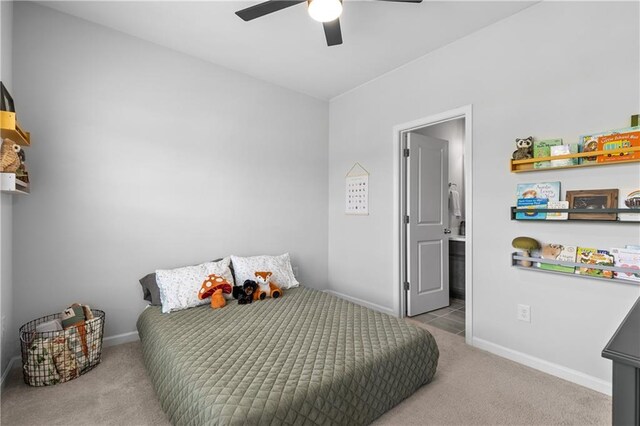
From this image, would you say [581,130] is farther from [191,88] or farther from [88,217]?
[88,217]

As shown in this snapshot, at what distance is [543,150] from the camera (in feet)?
7.29

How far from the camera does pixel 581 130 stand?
2.09 metres

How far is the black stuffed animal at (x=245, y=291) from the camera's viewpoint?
2652 millimetres

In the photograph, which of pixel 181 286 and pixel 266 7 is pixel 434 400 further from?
pixel 266 7

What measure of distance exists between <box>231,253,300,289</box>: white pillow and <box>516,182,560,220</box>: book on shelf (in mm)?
2116

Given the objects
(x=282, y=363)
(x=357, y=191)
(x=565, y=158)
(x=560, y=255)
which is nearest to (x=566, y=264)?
(x=560, y=255)

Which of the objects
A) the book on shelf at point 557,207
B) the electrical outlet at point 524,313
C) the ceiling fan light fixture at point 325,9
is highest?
the ceiling fan light fixture at point 325,9

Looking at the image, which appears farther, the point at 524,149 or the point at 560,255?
the point at 524,149

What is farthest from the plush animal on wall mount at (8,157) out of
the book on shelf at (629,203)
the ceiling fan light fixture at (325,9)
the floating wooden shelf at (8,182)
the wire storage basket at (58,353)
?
the book on shelf at (629,203)

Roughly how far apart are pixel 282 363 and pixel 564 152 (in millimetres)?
2276

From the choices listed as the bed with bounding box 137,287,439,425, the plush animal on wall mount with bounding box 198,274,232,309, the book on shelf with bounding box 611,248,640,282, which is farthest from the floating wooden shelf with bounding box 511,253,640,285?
the plush animal on wall mount with bounding box 198,274,232,309

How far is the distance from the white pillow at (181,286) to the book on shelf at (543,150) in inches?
105

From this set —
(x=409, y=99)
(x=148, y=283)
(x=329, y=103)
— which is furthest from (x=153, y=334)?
(x=329, y=103)

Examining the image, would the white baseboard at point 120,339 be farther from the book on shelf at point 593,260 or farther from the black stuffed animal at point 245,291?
the book on shelf at point 593,260
